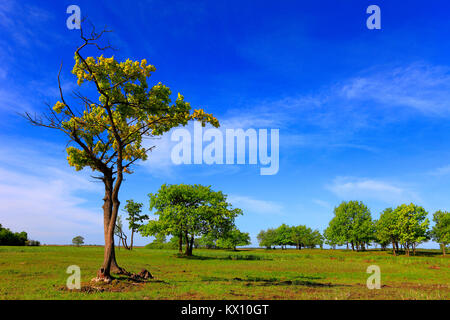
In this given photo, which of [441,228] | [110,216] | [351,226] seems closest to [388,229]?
[351,226]

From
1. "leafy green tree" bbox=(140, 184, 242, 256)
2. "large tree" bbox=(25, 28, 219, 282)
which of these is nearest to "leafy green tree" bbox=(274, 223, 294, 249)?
"leafy green tree" bbox=(140, 184, 242, 256)

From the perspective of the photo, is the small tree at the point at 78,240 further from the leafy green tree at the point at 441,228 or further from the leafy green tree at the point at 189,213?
the leafy green tree at the point at 441,228

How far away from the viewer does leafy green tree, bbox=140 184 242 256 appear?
186 feet

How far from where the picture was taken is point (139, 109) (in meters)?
23.6

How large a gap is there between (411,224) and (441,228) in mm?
25994

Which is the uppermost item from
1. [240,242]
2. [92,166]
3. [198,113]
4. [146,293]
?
[198,113]

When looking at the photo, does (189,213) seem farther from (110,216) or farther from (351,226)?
(351,226)

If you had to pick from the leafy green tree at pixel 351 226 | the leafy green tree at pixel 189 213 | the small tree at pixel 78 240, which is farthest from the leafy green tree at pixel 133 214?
the small tree at pixel 78 240

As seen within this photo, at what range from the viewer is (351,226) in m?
107

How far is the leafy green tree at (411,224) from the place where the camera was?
87.9 m

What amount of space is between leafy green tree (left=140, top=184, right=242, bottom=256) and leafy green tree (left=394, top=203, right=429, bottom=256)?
2389 inches
